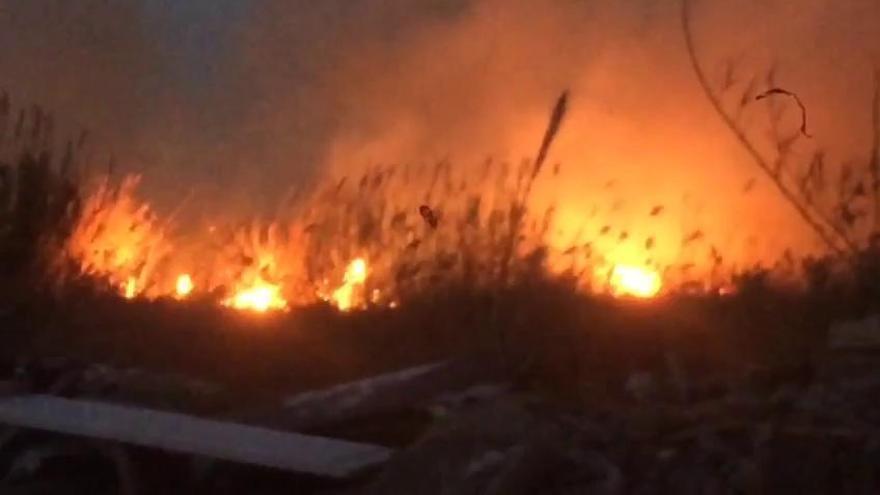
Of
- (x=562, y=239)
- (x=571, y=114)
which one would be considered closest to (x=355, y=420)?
(x=562, y=239)

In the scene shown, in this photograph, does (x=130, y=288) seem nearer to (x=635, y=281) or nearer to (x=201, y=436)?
(x=635, y=281)

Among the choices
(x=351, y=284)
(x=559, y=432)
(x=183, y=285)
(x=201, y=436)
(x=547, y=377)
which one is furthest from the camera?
(x=183, y=285)

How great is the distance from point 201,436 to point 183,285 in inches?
123

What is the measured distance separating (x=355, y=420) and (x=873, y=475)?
156 cm

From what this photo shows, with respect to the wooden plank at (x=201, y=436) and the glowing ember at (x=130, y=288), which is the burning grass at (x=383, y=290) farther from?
the wooden plank at (x=201, y=436)

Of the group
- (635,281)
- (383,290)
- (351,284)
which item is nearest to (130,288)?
(351,284)

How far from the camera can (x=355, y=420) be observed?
4.14 metres

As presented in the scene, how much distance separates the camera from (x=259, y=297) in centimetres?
646

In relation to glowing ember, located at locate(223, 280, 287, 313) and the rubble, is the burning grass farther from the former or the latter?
the rubble

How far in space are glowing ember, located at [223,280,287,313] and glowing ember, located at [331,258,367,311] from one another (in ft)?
0.71

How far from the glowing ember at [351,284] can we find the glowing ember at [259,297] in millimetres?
217

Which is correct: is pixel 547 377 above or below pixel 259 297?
below

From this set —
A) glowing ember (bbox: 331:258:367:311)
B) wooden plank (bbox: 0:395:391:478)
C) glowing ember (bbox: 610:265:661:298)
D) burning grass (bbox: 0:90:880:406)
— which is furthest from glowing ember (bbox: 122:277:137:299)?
wooden plank (bbox: 0:395:391:478)

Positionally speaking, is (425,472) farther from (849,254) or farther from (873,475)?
(849,254)
